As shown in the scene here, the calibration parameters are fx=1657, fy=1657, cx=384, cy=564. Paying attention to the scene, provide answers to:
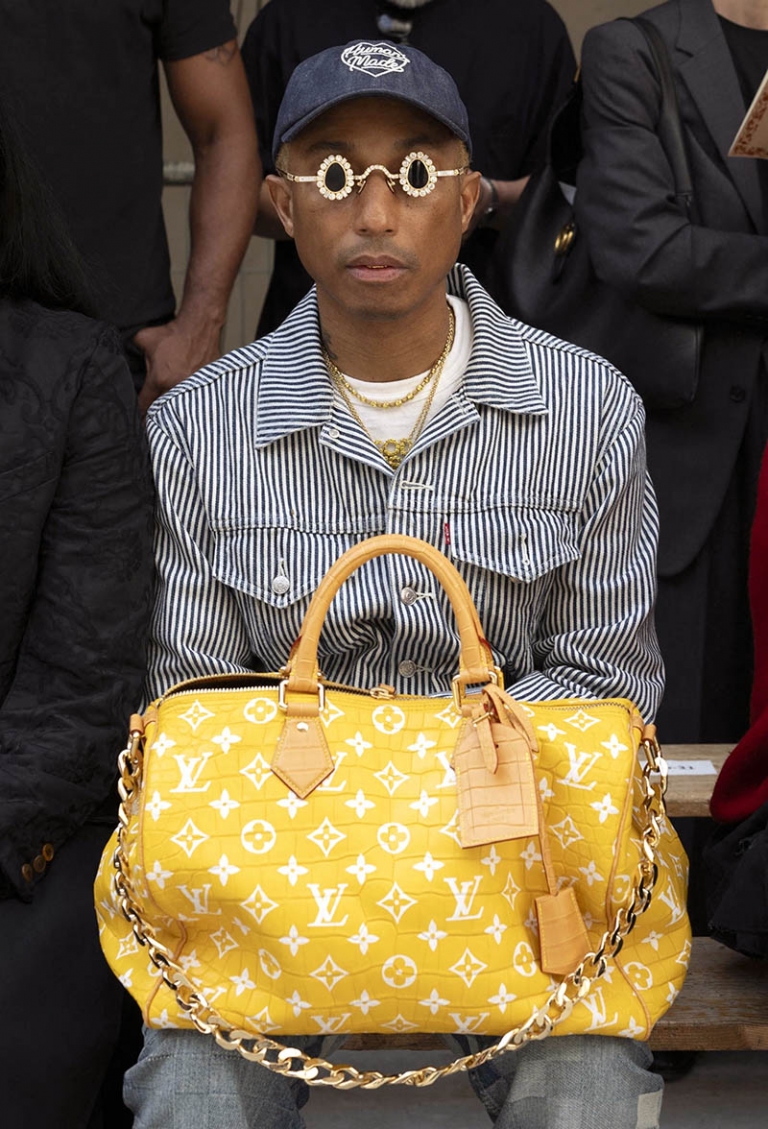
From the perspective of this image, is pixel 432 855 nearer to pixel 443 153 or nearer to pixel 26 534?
pixel 26 534

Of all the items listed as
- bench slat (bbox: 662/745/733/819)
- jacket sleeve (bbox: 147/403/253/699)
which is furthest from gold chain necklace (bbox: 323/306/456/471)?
bench slat (bbox: 662/745/733/819)

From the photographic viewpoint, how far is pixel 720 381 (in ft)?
11.2

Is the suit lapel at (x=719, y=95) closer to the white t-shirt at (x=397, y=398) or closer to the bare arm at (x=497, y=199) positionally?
the bare arm at (x=497, y=199)

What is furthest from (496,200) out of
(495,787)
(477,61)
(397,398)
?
(495,787)

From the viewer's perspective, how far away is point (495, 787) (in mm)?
2053

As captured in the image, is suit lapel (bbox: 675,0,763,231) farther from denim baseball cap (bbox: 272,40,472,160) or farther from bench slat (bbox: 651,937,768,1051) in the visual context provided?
bench slat (bbox: 651,937,768,1051)

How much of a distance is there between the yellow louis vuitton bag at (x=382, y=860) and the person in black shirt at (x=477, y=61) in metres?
1.71

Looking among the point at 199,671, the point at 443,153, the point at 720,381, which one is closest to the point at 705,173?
the point at 720,381

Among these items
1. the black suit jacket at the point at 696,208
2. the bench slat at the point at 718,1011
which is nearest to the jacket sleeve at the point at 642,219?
the black suit jacket at the point at 696,208

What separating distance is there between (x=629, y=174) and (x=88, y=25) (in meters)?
1.08

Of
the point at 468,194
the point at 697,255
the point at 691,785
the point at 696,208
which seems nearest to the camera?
the point at 468,194

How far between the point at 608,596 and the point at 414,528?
32 cm

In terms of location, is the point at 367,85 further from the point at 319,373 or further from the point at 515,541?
the point at 515,541

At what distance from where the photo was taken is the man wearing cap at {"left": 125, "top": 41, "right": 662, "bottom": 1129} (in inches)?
98.6
